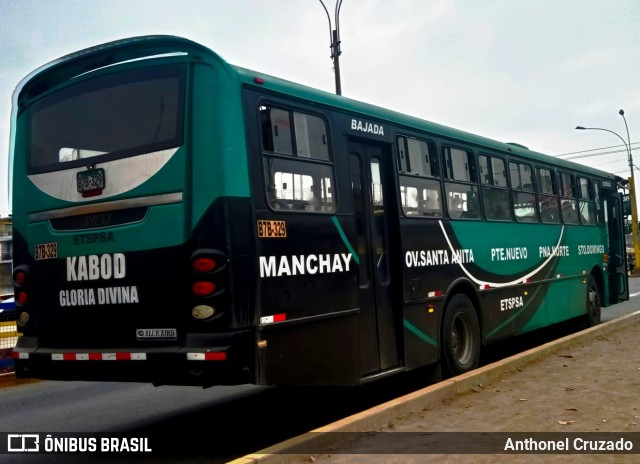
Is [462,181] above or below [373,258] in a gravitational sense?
above

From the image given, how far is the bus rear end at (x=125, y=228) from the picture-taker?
5.52 meters

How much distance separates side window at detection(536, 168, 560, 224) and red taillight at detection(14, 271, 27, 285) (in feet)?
27.4

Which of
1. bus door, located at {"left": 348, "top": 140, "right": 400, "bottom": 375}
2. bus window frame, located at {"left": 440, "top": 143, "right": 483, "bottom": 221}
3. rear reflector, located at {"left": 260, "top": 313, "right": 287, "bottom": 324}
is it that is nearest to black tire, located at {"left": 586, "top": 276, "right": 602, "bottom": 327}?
bus window frame, located at {"left": 440, "top": 143, "right": 483, "bottom": 221}

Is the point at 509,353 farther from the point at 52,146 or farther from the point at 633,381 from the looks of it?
the point at 52,146

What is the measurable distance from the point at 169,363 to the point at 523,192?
24.5 feet

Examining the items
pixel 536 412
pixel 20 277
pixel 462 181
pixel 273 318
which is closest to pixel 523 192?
pixel 462 181

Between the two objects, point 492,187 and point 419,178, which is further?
point 492,187

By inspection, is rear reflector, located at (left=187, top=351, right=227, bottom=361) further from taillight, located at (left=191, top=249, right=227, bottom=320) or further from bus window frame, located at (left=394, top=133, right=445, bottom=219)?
bus window frame, located at (left=394, top=133, right=445, bottom=219)

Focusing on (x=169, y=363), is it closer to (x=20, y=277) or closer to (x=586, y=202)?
(x=20, y=277)

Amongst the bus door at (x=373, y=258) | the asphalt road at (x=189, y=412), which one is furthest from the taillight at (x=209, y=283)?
the bus door at (x=373, y=258)

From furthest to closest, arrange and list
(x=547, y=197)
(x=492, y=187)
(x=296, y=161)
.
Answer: (x=547, y=197) → (x=492, y=187) → (x=296, y=161)

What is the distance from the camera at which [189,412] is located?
7.95 metres

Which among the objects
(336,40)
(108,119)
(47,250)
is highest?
(336,40)

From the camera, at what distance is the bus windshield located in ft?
19.4
